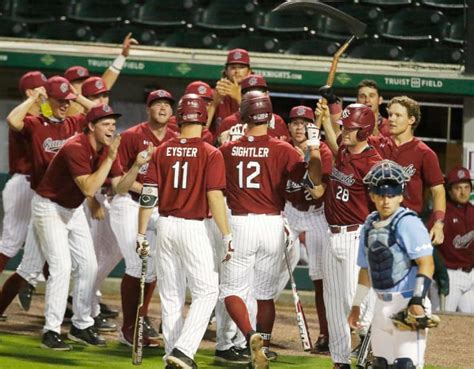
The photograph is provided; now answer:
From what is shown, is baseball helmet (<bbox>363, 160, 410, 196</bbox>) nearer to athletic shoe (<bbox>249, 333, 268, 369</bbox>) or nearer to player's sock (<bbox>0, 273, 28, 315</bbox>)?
athletic shoe (<bbox>249, 333, 268, 369</bbox>)

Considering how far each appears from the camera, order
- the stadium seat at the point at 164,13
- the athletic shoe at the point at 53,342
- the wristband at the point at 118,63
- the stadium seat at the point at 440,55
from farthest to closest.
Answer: the stadium seat at the point at 164,13 < the stadium seat at the point at 440,55 < the wristband at the point at 118,63 < the athletic shoe at the point at 53,342

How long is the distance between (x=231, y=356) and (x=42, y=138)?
6.80 ft

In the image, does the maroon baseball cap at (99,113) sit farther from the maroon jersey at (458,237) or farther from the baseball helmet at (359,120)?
the maroon jersey at (458,237)

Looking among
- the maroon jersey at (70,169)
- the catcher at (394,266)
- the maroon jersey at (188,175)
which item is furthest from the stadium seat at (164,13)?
the catcher at (394,266)

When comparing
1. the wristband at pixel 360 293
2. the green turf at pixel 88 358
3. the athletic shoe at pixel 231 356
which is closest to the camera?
the wristband at pixel 360 293

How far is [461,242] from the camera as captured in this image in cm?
1109

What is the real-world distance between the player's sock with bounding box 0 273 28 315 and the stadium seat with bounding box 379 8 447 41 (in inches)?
192

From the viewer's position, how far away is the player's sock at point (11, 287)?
363 inches

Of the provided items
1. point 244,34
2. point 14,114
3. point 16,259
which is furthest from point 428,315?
point 244,34

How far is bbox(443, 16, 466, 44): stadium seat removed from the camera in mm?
12289

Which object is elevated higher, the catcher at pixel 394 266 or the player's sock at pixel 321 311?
the catcher at pixel 394 266

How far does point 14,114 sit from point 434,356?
339 cm

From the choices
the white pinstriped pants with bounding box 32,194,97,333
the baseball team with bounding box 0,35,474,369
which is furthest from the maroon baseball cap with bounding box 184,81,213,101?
the white pinstriped pants with bounding box 32,194,97,333

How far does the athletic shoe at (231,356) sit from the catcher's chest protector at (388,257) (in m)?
2.27
